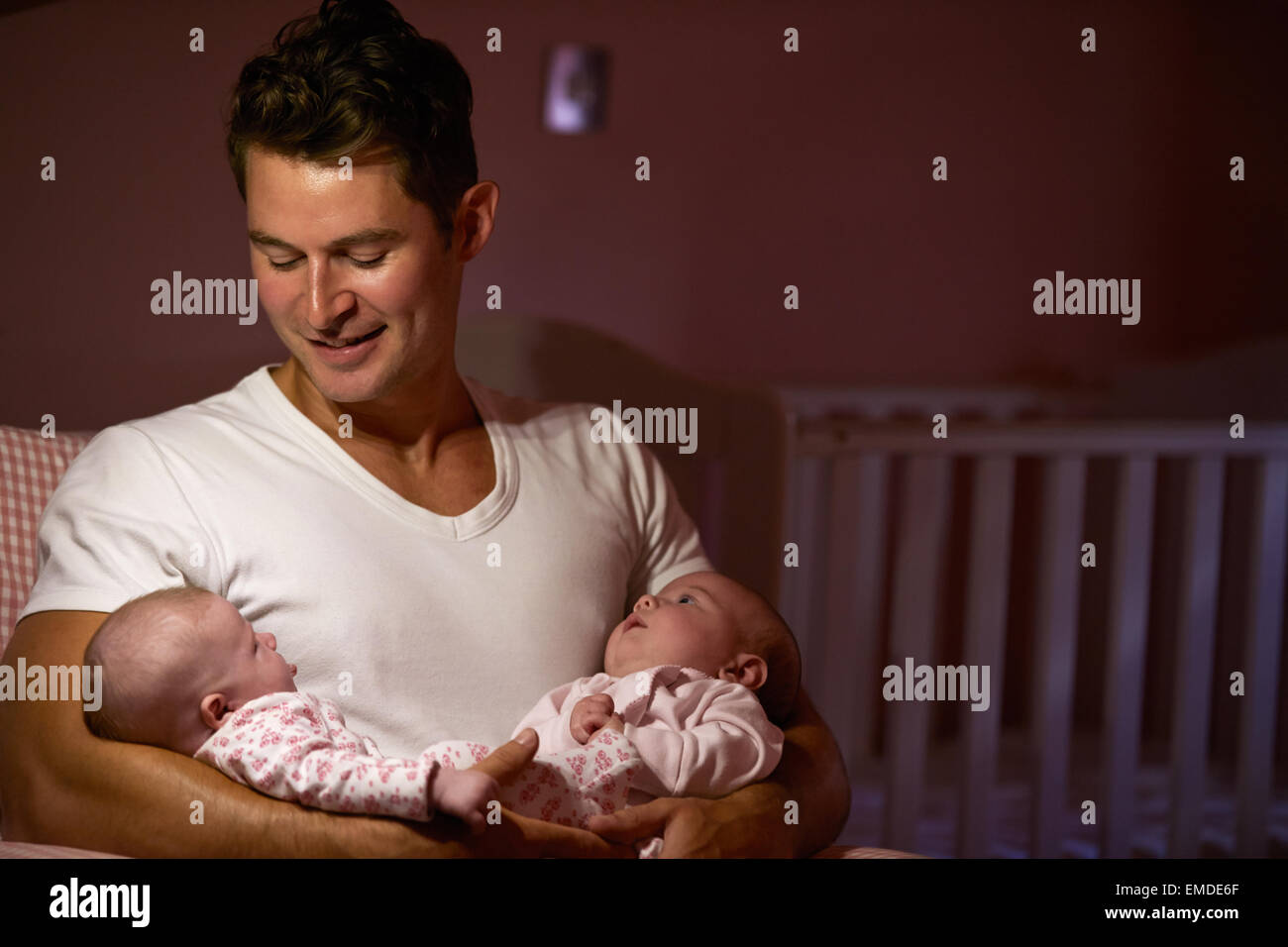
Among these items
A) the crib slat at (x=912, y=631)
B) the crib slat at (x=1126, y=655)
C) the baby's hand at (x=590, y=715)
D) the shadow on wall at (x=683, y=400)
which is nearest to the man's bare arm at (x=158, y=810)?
the baby's hand at (x=590, y=715)

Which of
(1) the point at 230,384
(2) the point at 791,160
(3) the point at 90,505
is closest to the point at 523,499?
(3) the point at 90,505

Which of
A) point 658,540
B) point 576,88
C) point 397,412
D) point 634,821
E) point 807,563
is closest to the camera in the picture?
point 634,821

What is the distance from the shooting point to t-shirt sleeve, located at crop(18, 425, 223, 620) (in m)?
0.99

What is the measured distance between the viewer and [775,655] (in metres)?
1.18

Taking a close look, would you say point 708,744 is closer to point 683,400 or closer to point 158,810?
point 158,810

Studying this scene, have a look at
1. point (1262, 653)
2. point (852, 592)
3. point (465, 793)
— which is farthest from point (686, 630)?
point (1262, 653)

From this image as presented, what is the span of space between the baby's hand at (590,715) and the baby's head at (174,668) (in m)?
0.27

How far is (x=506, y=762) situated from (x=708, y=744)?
21 cm

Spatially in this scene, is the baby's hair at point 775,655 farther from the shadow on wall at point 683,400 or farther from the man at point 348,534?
the shadow on wall at point 683,400

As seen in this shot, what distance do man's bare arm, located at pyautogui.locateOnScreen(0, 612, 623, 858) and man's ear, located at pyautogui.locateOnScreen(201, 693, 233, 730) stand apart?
3 cm

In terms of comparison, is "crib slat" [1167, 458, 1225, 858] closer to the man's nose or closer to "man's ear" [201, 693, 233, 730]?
the man's nose

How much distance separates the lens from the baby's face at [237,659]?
0.95 meters
